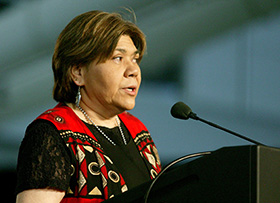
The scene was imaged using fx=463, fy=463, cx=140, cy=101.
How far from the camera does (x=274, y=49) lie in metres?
3.01

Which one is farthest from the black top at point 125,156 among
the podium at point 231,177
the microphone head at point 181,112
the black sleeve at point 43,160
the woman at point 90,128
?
the podium at point 231,177

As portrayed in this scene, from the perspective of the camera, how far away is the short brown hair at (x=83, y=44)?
1805 millimetres

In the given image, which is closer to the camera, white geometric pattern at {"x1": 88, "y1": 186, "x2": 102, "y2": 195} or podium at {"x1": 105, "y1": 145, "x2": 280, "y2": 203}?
podium at {"x1": 105, "y1": 145, "x2": 280, "y2": 203}

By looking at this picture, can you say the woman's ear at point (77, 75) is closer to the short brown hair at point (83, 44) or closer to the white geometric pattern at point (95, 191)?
the short brown hair at point (83, 44)

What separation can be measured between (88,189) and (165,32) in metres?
1.55

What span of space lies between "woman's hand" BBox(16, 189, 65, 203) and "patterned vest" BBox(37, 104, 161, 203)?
0.26ft

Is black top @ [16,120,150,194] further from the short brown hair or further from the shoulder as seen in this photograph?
the short brown hair

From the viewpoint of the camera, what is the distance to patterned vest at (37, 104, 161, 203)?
1.60m

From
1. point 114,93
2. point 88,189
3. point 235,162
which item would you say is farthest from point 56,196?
point 235,162

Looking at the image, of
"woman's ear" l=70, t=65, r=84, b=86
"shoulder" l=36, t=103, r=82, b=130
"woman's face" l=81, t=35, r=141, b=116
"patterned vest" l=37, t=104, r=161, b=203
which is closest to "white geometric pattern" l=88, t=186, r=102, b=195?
"patterned vest" l=37, t=104, r=161, b=203

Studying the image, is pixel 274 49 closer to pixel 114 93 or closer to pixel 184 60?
pixel 184 60

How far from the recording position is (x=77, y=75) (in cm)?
188

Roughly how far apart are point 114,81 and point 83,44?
191mm

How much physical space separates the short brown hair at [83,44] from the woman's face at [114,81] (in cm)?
3
